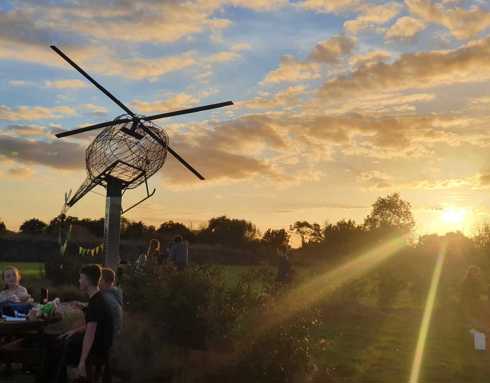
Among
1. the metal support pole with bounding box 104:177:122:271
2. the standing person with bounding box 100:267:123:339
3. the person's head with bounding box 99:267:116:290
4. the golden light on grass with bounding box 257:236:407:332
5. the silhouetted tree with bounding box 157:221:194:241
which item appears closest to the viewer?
the standing person with bounding box 100:267:123:339

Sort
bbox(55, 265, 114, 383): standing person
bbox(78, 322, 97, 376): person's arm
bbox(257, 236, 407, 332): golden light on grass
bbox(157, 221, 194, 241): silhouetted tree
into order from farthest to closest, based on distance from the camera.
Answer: bbox(157, 221, 194, 241): silhouetted tree < bbox(257, 236, 407, 332): golden light on grass < bbox(55, 265, 114, 383): standing person < bbox(78, 322, 97, 376): person's arm

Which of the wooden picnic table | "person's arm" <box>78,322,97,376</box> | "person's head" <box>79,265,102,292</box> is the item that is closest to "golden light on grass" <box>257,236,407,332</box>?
the wooden picnic table

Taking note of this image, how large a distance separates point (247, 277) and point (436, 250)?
3674cm

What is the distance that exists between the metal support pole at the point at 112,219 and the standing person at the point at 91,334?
11.4 m

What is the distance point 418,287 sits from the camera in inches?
1268

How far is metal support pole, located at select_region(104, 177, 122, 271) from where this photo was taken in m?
20.2

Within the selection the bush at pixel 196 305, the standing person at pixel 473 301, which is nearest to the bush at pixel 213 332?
the bush at pixel 196 305

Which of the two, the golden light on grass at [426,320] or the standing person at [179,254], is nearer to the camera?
the golden light on grass at [426,320]

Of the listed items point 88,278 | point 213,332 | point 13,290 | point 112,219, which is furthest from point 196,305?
point 112,219

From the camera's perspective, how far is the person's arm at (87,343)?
805 cm

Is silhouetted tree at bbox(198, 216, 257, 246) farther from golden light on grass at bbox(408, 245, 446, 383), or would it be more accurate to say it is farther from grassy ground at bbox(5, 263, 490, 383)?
grassy ground at bbox(5, 263, 490, 383)

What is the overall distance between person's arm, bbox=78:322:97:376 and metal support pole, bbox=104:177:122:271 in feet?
39.9

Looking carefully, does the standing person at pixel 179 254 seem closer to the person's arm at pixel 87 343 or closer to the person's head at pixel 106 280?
the person's head at pixel 106 280

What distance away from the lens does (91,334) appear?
8.16 meters
